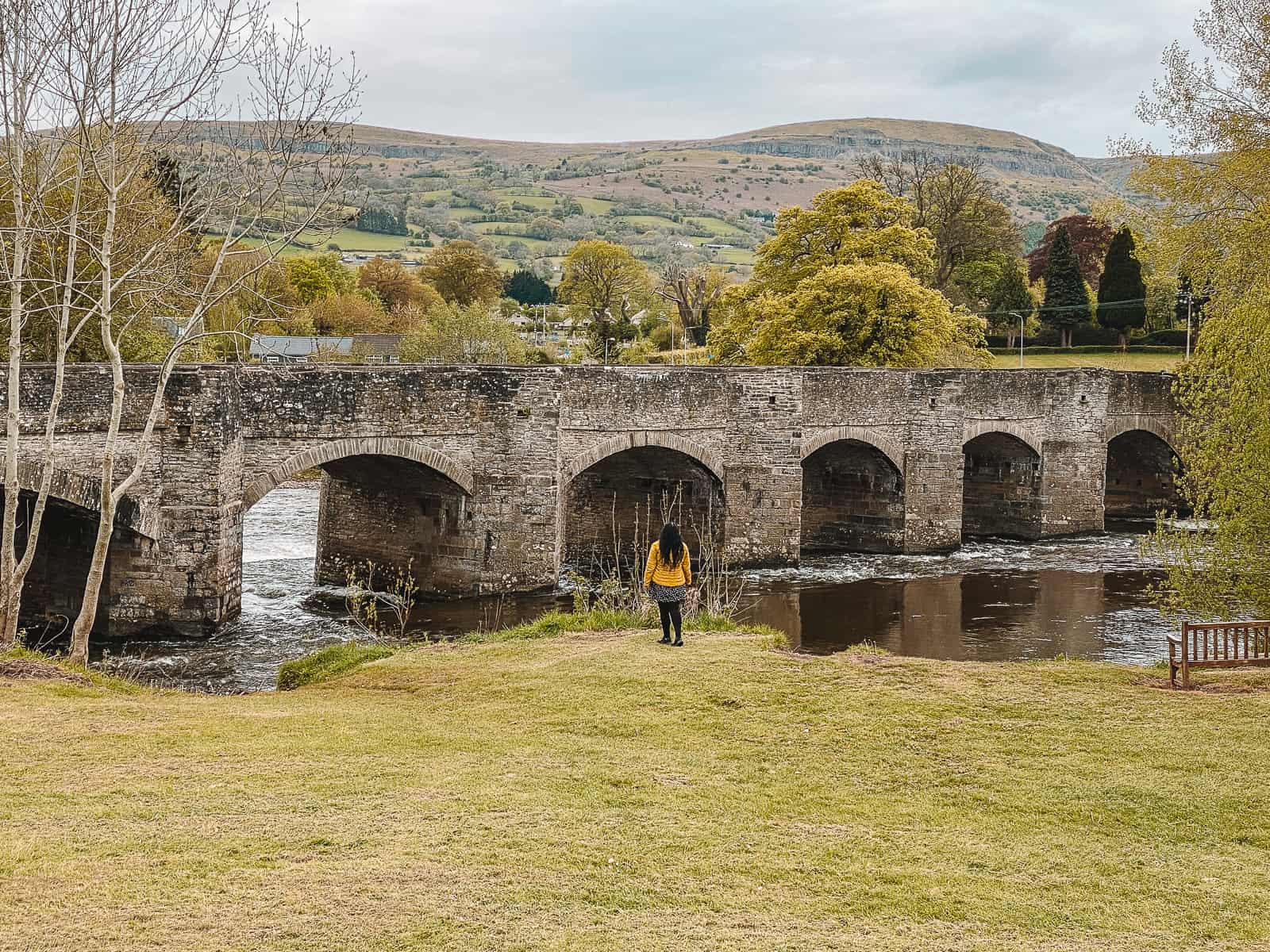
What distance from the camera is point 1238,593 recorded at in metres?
14.9

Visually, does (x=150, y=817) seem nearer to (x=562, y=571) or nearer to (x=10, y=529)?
(x=10, y=529)

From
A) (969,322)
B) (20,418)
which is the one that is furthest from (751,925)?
(969,322)

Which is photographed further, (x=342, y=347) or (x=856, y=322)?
(x=342, y=347)

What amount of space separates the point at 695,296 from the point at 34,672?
55980mm

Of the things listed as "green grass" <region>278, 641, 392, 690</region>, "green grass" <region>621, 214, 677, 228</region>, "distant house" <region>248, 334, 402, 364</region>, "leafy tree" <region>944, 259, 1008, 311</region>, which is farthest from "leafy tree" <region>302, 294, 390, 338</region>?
"green grass" <region>621, 214, 677, 228</region>

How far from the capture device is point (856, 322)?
120 ft

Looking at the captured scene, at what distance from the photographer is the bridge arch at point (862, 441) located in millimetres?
27953

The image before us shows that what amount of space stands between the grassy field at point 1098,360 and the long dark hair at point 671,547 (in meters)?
45.0

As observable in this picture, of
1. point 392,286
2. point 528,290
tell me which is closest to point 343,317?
point 392,286

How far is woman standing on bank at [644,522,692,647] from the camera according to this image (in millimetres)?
13602

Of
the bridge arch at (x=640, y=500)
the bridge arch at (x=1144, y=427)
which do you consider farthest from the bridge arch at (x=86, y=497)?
the bridge arch at (x=1144, y=427)

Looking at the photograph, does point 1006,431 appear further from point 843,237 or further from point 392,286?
point 392,286

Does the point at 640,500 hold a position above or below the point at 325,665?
above

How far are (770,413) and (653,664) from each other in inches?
587
